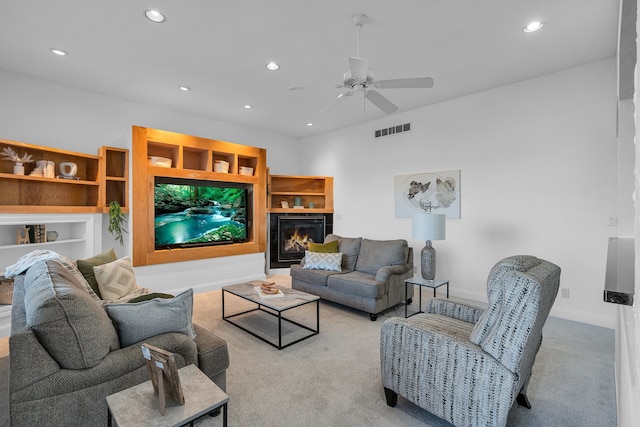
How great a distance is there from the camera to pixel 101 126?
4.36 metres

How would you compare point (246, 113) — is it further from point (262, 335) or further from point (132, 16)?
point (262, 335)

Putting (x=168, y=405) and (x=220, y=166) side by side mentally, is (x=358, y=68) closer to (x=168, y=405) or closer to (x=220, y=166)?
(x=168, y=405)

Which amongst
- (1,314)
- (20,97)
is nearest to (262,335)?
(1,314)

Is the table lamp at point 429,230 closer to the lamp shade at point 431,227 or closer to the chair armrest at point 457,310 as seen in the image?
the lamp shade at point 431,227

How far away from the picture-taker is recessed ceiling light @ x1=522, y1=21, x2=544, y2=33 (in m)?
2.71

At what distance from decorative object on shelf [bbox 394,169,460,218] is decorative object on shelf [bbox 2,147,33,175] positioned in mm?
5075

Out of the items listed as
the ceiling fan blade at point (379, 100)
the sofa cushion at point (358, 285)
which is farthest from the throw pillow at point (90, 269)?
the ceiling fan blade at point (379, 100)

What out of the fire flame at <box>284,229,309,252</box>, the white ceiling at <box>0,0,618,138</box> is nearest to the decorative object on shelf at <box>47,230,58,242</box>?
the white ceiling at <box>0,0,618,138</box>

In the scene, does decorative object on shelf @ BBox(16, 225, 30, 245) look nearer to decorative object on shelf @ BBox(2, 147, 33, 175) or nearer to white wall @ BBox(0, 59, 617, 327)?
decorative object on shelf @ BBox(2, 147, 33, 175)

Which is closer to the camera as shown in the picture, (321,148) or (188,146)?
(188,146)

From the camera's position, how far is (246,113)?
17.1 feet

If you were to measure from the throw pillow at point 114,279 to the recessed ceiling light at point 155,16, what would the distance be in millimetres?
2250

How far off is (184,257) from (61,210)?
1580 millimetres

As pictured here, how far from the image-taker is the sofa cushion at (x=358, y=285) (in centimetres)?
354
